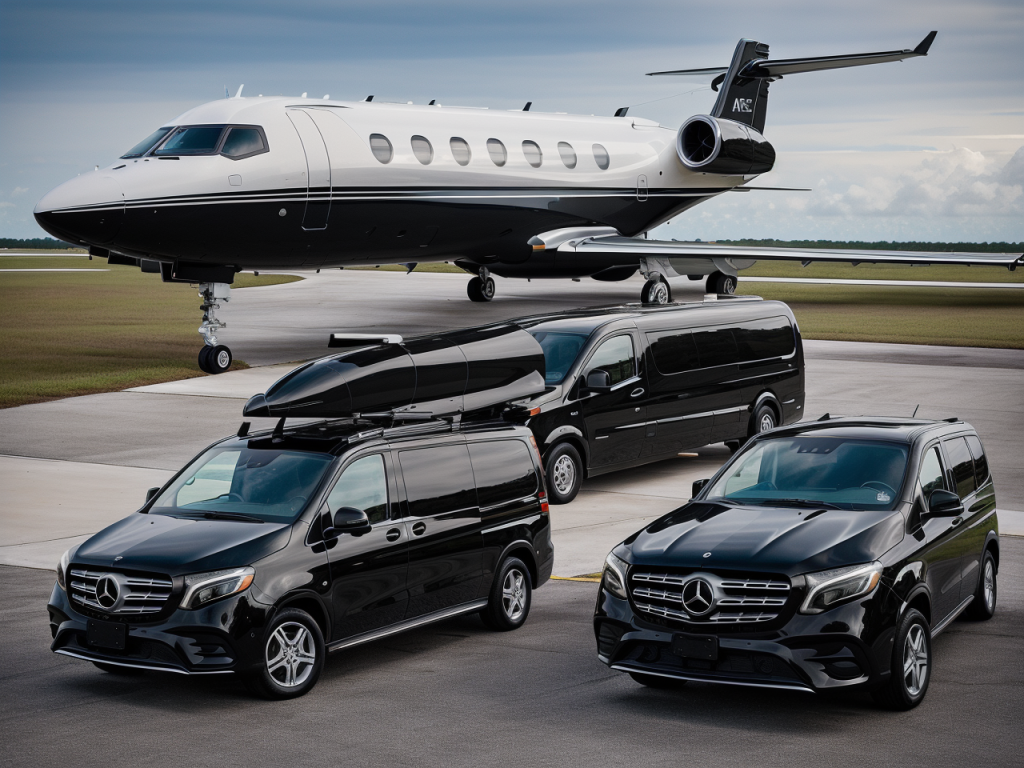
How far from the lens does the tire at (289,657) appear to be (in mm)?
7797

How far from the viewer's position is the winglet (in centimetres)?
3167

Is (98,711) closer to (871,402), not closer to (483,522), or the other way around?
(483,522)

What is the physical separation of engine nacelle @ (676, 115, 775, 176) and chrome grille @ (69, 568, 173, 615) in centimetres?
2872

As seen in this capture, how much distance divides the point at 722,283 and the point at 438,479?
29068 mm

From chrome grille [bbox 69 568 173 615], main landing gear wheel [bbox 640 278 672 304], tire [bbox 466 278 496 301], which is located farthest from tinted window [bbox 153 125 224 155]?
tire [bbox 466 278 496 301]

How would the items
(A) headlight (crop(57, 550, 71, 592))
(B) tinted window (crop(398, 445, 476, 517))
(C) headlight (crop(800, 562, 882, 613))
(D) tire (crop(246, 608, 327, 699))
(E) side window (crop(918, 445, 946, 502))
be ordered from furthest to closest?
1. (B) tinted window (crop(398, 445, 476, 517))
2. (E) side window (crop(918, 445, 946, 502))
3. (A) headlight (crop(57, 550, 71, 592))
4. (D) tire (crop(246, 608, 327, 699))
5. (C) headlight (crop(800, 562, 882, 613))

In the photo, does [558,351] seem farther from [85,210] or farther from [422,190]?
[422,190]

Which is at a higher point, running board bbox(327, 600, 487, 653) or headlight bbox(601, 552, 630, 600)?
headlight bbox(601, 552, 630, 600)

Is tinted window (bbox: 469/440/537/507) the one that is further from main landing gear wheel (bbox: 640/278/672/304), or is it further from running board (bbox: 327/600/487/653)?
main landing gear wheel (bbox: 640/278/672/304)

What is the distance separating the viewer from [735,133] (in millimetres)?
35312

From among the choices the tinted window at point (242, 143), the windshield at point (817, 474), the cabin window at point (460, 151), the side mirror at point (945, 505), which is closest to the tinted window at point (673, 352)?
the windshield at point (817, 474)

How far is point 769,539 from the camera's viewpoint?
782cm

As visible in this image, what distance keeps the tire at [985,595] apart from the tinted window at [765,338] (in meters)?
7.59

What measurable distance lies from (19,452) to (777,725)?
12.9 metres
